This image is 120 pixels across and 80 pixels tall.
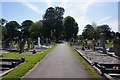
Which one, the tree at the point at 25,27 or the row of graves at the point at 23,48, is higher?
the tree at the point at 25,27

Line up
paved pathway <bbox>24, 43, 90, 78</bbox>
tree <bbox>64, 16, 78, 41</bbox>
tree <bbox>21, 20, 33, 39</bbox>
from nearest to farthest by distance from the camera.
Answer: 1. paved pathway <bbox>24, 43, 90, 78</bbox>
2. tree <bbox>64, 16, 78, 41</bbox>
3. tree <bbox>21, 20, 33, 39</bbox>

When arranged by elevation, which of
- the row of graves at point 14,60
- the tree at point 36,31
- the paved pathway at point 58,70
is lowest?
the paved pathway at point 58,70

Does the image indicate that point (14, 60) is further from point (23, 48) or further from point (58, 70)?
point (23, 48)

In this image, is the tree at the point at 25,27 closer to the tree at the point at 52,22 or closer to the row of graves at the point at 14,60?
the tree at the point at 52,22

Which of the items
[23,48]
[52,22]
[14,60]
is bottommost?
[14,60]

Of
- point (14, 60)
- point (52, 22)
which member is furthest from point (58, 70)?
point (52, 22)

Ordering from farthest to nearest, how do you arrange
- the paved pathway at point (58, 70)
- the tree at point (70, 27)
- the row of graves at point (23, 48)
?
the tree at point (70, 27)
the row of graves at point (23, 48)
the paved pathway at point (58, 70)

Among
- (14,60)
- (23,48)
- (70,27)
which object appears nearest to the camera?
(14,60)

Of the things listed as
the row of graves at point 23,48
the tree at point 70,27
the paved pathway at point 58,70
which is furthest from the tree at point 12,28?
the paved pathway at point 58,70

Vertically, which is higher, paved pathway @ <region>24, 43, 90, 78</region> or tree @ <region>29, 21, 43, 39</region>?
tree @ <region>29, 21, 43, 39</region>

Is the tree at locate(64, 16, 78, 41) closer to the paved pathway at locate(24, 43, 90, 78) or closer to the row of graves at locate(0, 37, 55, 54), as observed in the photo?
the row of graves at locate(0, 37, 55, 54)

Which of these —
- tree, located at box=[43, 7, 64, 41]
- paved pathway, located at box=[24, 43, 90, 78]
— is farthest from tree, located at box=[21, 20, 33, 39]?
paved pathway, located at box=[24, 43, 90, 78]

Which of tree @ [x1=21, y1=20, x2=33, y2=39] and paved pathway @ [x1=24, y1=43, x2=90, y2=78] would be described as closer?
paved pathway @ [x1=24, y1=43, x2=90, y2=78]

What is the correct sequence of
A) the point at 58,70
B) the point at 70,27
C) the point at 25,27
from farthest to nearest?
the point at 25,27
the point at 70,27
the point at 58,70
